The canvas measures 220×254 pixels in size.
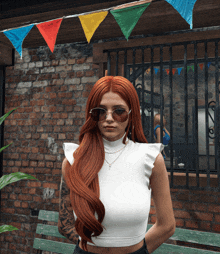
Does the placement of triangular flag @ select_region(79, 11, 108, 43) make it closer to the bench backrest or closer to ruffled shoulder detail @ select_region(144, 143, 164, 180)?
ruffled shoulder detail @ select_region(144, 143, 164, 180)

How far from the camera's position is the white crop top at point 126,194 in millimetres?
1027

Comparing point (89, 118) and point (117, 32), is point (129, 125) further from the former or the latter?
point (117, 32)

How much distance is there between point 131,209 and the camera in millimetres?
1025

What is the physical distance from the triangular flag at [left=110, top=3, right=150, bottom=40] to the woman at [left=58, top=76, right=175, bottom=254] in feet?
3.05

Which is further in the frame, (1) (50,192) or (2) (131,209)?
(1) (50,192)

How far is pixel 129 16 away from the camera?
1911mm

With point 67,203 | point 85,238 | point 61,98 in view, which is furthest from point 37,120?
point 85,238

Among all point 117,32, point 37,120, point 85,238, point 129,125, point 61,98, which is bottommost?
point 85,238

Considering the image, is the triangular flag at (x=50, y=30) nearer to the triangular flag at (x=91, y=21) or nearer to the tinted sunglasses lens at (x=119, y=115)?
the triangular flag at (x=91, y=21)

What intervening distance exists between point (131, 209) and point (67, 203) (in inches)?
13.2

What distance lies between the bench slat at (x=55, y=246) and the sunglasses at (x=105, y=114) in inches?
58.0

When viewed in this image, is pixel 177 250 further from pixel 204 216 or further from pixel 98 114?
pixel 98 114

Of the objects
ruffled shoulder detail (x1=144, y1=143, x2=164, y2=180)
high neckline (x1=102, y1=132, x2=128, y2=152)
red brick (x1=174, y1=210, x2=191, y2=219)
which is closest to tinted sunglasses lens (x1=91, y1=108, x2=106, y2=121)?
high neckline (x1=102, y1=132, x2=128, y2=152)

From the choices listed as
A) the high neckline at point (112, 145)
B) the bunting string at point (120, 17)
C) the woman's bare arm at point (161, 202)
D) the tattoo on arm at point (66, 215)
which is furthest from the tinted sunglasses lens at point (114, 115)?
the bunting string at point (120, 17)
